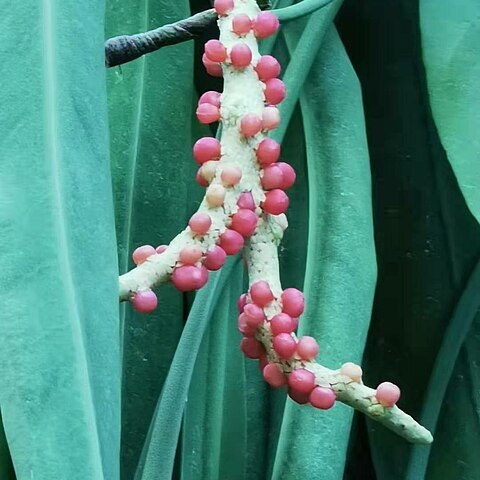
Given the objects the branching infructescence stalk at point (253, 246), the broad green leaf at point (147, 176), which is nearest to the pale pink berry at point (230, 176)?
the branching infructescence stalk at point (253, 246)

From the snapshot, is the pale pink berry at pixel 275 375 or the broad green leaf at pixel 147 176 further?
the broad green leaf at pixel 147 176

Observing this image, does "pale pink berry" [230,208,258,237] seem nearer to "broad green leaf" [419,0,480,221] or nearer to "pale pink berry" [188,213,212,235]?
"pale pink berry" [188,213,212,235]

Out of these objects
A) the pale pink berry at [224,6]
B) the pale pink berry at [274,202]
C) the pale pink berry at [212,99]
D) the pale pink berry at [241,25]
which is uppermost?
the pale pink berry at [224,6]

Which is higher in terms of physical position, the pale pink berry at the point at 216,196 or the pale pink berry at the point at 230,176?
the pale pink berry at the point at 230,176

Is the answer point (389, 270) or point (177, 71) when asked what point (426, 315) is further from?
point (177, 71)

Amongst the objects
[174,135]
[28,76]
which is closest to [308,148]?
[174,135]

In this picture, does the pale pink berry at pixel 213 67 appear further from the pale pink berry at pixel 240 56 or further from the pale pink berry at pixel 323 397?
the pale pink berry at pixel 323 397

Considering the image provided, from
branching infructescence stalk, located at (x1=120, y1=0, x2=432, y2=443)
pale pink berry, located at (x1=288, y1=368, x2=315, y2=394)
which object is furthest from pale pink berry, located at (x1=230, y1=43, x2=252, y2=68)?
pale pink berry, located at (x1=288, y1=368, x2=315, y2=394)
